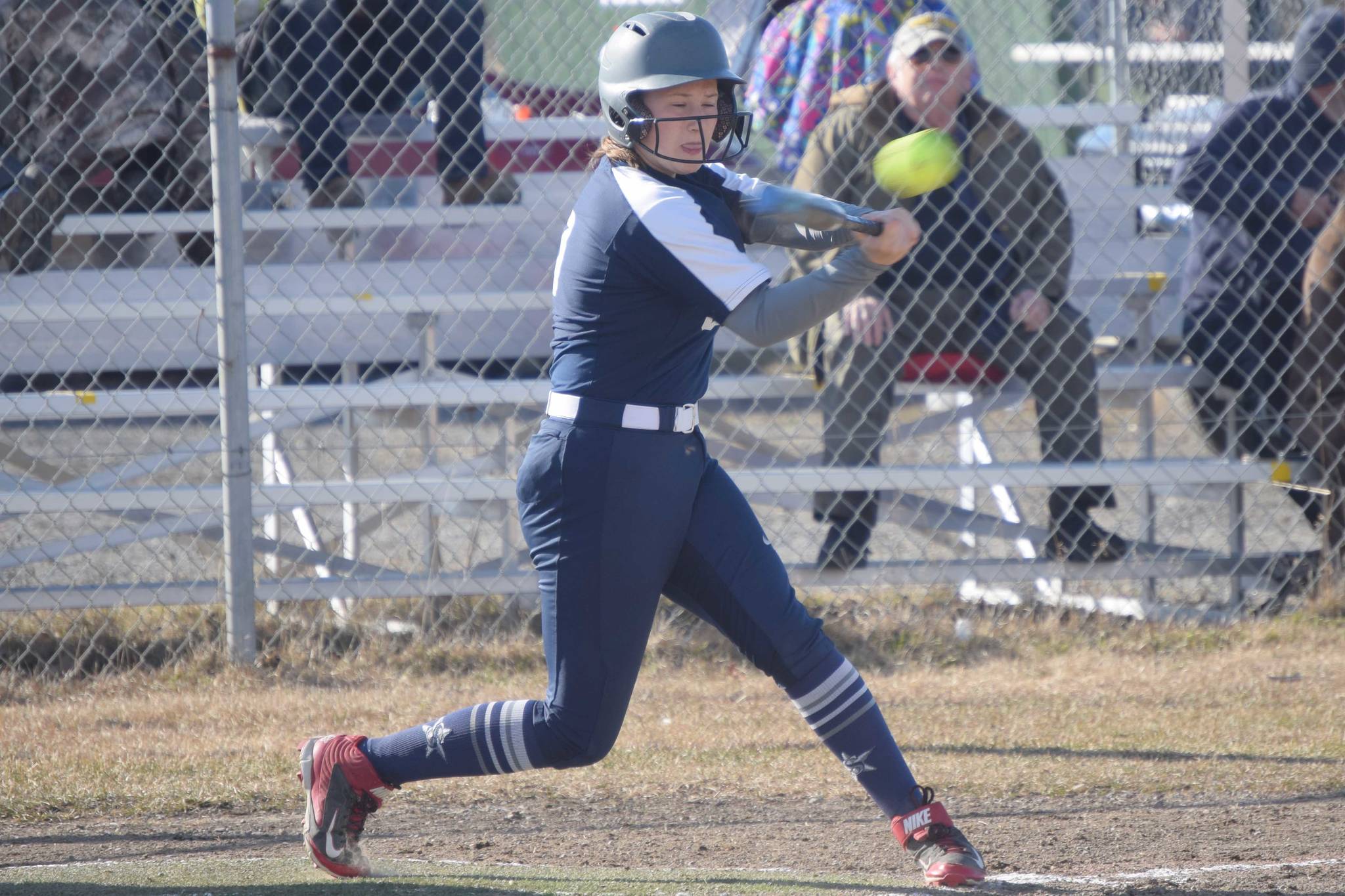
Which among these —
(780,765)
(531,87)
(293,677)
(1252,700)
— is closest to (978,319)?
(1252,700)

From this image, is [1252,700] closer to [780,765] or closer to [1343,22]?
[780,765]

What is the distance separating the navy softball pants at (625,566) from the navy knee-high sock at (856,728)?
41mm

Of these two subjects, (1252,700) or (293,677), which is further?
(293,677)

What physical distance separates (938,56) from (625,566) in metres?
3.19

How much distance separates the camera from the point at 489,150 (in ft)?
21.7

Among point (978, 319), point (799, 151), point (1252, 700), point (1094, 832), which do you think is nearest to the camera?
point (1094, 832)

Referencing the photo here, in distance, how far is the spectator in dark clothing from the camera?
5.97m

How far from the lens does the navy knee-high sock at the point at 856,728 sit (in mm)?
3076

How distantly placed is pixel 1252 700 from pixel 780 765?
68.8 inches

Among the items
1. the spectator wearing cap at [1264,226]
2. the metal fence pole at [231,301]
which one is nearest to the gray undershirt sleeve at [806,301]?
the metal fence pole at [231,301]

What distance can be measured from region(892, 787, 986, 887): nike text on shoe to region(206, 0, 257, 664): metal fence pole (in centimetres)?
292

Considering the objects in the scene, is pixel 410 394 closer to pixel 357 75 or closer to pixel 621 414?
pixel 357 75

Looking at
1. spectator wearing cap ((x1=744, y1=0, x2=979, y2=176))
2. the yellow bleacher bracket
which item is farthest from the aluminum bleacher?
spectator wearing cap ((x1=744, y1=0, x2=979, y2=176))

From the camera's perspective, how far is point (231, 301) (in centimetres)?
498
